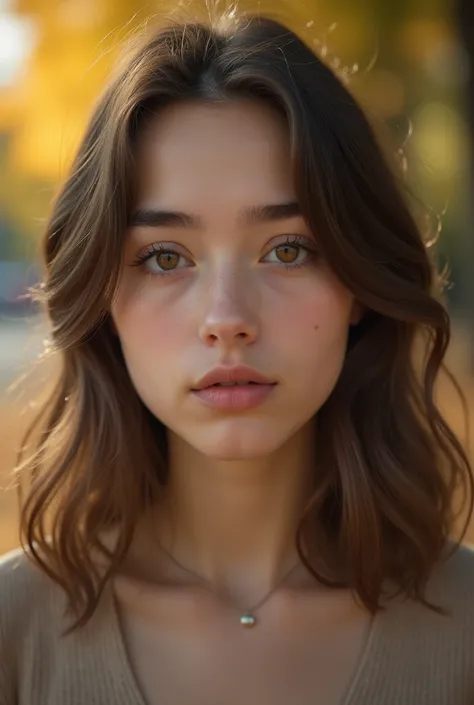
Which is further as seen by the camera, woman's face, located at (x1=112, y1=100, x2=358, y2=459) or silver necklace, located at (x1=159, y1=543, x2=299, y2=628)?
silver necklace, located at (x1=159, y1=543, x2=299, y2=628)

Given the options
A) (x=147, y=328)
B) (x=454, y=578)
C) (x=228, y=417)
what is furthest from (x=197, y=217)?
(x=454, y=578)

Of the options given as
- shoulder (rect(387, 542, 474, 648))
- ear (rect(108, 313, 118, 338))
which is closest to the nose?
ear (rect(108, 313, 118, 338))

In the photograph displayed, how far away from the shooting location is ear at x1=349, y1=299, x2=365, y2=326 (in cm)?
189

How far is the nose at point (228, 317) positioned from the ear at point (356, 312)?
0.97 feet

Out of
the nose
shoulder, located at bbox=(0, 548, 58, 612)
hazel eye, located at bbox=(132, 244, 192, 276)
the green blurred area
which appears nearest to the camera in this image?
the nose

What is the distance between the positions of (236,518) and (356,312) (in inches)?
17.3

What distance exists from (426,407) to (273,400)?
1.58 ft

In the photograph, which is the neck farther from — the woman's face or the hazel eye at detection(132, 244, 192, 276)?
the hazel eye at detection(132, 244, 192, 276)

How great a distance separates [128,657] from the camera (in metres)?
1.82

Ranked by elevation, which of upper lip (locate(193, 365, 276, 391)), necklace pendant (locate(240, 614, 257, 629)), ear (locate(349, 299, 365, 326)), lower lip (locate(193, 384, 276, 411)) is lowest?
necklace pendant (locate(240, 614, 257, 629))

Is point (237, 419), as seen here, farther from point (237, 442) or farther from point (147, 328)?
point (147, 328)

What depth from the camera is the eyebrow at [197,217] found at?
1.67 m

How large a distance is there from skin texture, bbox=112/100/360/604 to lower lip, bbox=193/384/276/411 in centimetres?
2

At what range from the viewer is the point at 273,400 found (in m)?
1.70
